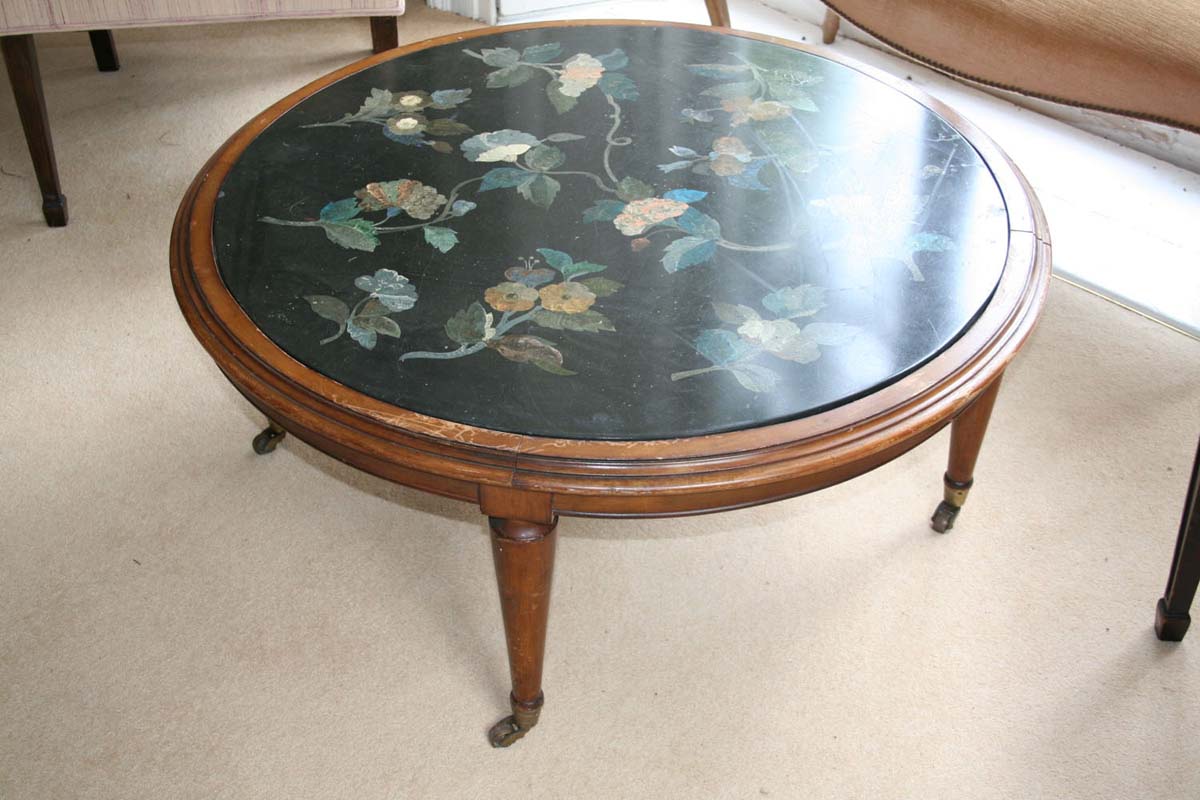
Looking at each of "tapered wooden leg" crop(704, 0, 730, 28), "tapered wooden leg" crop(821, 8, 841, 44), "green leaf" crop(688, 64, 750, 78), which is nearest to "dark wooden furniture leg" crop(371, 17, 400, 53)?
"tapered wooden leg" crop(704, 0, 730, 28)

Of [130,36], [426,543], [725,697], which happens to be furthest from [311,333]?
[130,36]

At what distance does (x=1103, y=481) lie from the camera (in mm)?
1599

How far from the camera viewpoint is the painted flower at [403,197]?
1233 millimetres

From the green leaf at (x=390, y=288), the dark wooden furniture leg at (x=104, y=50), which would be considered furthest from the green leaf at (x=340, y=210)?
the dark wooden furniture leg at (x=104, y=50)

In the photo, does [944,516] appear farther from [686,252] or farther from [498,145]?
[498,145]

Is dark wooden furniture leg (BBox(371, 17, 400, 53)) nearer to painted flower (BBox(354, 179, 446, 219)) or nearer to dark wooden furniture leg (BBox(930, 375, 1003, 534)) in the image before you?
painted flower (BBox(354, 179, 446, 219))

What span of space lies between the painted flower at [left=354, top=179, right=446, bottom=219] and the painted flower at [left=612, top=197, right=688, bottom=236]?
0.21 metres

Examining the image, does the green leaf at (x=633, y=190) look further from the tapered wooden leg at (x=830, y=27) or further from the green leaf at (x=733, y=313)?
the tapered wooden leg at (x=830, y=27)

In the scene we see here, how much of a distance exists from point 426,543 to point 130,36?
5.77 feet

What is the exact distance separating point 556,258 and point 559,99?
367mm

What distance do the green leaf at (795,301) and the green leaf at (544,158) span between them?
0.35 meters

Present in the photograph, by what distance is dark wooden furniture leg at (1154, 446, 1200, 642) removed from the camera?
50.4 inches

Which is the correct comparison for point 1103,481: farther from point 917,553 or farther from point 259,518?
point 259,518

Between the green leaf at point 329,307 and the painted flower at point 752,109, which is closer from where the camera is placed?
the green leaf at point 329,307
